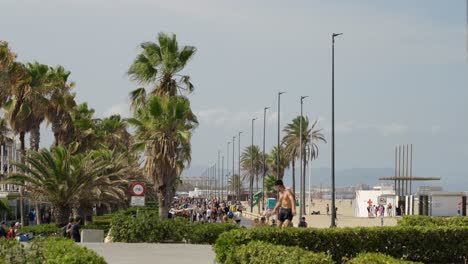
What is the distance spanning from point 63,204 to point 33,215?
2742 cm

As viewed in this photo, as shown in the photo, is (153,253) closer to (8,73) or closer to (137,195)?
(137,195)

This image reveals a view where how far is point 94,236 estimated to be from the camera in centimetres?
2820

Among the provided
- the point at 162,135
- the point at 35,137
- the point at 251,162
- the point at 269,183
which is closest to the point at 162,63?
the point at 162,135

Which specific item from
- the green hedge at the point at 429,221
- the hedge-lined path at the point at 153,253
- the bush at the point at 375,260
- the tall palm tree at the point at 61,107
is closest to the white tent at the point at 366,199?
the tall palm tree at the point at 61,107

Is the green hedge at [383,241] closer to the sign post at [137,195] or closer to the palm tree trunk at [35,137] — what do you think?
the sign post at [137,195]

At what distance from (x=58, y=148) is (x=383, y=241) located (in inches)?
773

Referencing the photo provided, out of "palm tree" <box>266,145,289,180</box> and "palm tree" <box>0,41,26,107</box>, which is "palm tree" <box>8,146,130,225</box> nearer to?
"palm tree" <box>0,41,26,107</box>

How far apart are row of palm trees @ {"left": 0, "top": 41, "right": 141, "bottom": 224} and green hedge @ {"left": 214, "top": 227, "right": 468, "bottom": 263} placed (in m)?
18.0

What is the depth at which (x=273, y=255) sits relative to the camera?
13484 mm

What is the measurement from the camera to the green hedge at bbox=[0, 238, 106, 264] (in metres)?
11.4

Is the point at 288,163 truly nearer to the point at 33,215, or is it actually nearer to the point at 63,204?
the point at 33,215

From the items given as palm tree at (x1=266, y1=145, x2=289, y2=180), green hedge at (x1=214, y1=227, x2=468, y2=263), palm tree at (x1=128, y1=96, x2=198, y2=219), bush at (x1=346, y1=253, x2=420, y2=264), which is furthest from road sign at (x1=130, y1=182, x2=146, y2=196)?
palm tree at (x1=266, y1=145, x2=289, y2=180)

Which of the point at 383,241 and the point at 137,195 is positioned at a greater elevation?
the point at 137,195

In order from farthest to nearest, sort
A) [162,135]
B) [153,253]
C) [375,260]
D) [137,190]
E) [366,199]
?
[366,199] < [162,135] < [137,190] < [153,253] < [375,260]
